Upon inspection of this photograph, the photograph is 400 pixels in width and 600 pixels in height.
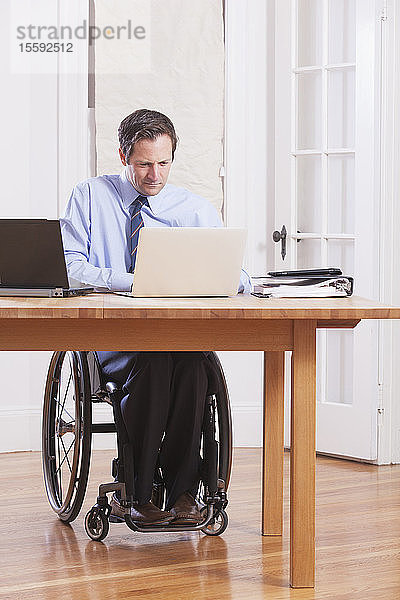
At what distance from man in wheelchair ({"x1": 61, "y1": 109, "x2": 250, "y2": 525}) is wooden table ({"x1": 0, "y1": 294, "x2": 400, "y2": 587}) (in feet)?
1.12

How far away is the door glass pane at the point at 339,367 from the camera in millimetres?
4500

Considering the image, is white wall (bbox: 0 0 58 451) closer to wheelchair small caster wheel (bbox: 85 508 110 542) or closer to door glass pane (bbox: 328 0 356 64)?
door glass pane (bbox: 328 0 356 64)

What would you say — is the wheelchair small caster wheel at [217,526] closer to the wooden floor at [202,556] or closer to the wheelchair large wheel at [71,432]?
the wooden floor at [202,556]

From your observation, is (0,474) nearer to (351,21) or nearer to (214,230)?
(214,230)

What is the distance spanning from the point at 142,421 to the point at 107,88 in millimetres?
2063

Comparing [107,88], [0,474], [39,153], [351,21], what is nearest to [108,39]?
[107,88]

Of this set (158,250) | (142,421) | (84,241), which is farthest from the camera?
(84,241)

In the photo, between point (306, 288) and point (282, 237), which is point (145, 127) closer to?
point (306, 288)

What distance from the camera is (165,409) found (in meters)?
2.98

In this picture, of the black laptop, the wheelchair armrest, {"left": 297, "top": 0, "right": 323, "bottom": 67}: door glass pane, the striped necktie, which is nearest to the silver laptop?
the black laptop

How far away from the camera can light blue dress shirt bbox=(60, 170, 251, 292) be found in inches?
128

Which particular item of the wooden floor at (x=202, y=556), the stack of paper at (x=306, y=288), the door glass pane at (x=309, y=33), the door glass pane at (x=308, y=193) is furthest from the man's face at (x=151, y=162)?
the door glass pane at (x=309, y=33)

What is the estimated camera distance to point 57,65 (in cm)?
455

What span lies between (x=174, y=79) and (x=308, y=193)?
795mm
